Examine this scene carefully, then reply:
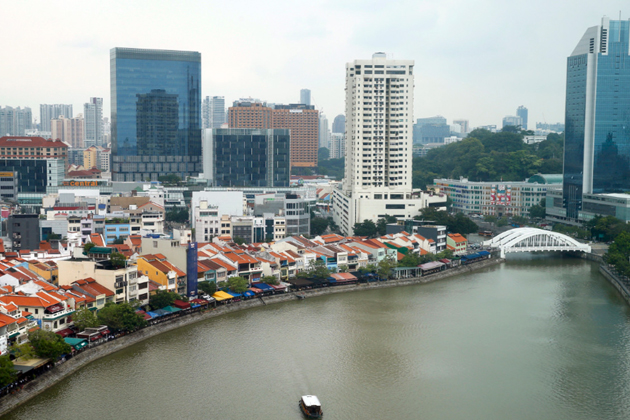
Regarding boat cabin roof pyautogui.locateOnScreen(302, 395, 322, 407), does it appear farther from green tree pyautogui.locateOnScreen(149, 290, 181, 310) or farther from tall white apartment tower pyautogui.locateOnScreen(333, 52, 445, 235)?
tall white apartment tower pyautogui.locateOnScreen(333, 52, 445, 235)

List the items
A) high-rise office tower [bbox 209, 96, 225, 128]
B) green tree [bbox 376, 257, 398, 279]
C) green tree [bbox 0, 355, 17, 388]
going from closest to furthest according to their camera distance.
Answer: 1. green tree [bbox 0, 355, 17, 388]
2. green tree [bbox 376, 257, 398, 279]
3. high-rise office tower [bbox 209, 96, 225, 128]

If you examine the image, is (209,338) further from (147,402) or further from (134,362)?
(147,402)

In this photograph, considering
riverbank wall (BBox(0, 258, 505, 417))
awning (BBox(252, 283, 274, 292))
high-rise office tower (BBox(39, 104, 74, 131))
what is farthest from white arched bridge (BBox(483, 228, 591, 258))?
high-rise office tower (BBox(39, 104, 74, 131))

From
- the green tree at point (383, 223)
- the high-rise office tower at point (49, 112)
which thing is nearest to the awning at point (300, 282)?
the green tree at point (383, 223)

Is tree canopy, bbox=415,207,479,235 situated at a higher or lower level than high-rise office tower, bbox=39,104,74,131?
lower

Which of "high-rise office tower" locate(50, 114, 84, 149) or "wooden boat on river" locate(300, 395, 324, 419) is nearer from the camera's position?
"wooden boat on river" locate(300, 395, 324, 419)

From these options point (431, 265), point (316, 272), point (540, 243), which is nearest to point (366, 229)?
point (431, 265)

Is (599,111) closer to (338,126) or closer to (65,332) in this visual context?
(65,332)

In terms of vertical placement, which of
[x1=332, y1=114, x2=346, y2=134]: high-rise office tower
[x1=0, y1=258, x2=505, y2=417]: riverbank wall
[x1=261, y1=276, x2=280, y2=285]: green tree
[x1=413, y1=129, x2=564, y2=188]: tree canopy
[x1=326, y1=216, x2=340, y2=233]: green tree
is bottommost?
[x1=0, y1=258, x2=505, y2=417]: riverbank wall
